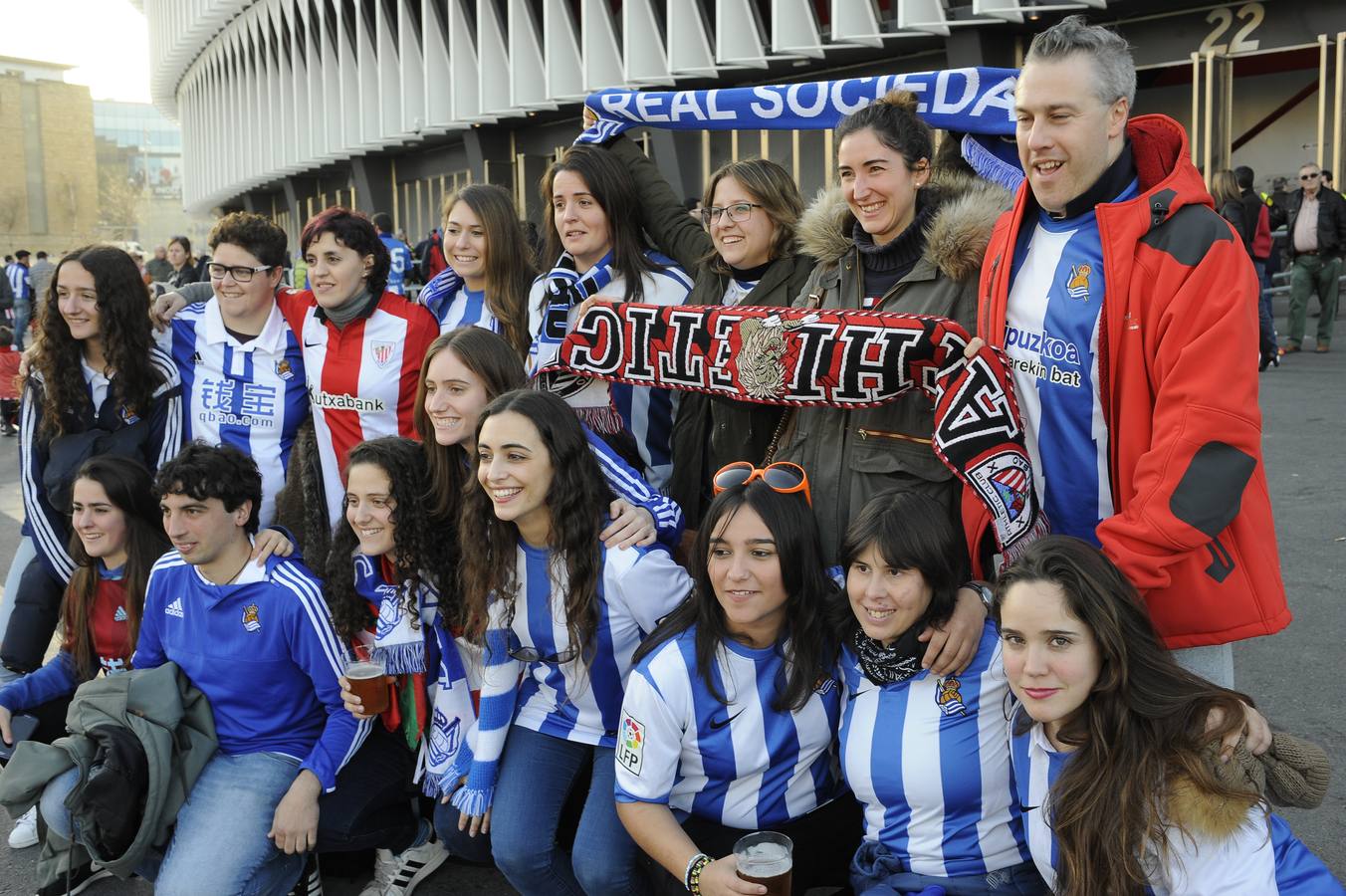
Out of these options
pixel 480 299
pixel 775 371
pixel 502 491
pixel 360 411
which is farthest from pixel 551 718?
pixel 480 299

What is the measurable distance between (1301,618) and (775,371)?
376 cm

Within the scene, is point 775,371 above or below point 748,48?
below

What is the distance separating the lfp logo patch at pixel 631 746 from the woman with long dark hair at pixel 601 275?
5.09ft

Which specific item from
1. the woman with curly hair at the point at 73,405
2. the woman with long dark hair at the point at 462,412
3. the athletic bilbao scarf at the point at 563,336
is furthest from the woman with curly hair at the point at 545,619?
the woman with curly hair at the point at 73,405

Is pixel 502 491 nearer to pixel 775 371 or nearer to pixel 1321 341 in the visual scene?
pixel 775 371

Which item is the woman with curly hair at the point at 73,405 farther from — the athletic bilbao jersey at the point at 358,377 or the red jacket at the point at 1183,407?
the red jacket at the point at 1183,407

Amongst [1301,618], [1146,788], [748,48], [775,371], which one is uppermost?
[748,48]

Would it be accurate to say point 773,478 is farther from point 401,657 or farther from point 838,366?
point 401,657

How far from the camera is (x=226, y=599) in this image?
3.89 meters

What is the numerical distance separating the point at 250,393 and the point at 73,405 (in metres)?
0.70

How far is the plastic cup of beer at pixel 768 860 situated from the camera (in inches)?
103

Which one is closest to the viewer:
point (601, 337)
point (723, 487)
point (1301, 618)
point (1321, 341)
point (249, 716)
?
point (723, 487)

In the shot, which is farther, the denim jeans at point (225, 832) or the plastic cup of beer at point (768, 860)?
the denim jeans at point (225, 832)

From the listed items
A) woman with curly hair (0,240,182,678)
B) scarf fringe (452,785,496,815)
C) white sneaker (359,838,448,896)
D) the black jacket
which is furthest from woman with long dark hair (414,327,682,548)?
the black jacket
